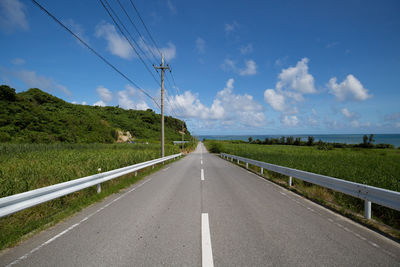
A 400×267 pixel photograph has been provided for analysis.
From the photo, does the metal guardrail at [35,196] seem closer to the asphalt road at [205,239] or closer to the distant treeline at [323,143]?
the asphalt road at [205,239]

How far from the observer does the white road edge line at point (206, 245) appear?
8.03ft

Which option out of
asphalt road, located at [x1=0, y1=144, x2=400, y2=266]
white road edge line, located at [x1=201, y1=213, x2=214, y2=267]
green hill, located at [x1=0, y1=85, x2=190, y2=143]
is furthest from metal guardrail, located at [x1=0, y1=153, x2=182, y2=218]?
green hill, located at [x1=0, y1=85, x2=190, y2=143]

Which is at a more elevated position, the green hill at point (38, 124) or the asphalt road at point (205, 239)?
the green hill at point (38, 124)

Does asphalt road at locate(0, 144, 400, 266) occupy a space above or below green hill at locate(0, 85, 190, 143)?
below

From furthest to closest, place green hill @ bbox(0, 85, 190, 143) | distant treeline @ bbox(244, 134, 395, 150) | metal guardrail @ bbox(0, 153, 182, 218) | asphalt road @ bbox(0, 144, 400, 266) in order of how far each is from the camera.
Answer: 1. distant treeline @ bbox(244, 134, 395, 150)
2. green hill @ bbox(0, 85, 190, 143)
3. metal guardrail @ bbox(0, 153, 182, 218)
4. asphalt road @ bbox(0, 144, 400, 266)

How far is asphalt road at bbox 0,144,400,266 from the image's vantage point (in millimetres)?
2555

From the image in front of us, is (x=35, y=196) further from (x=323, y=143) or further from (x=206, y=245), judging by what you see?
(x=323, y=143)

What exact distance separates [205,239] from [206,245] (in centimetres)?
20

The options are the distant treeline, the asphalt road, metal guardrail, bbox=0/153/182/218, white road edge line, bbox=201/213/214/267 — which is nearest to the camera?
white road edge line, bbox=201/213/214/267

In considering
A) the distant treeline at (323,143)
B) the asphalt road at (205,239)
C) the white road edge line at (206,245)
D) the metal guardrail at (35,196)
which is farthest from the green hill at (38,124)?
Result: the distant treeline at (323,143)

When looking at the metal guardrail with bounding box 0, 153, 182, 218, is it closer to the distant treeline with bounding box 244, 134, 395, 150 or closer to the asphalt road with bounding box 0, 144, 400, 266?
the asphalt road with bounding box 0, 144, 400, 266

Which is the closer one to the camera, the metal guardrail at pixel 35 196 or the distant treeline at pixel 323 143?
the metal guardrail at pixel 35 196

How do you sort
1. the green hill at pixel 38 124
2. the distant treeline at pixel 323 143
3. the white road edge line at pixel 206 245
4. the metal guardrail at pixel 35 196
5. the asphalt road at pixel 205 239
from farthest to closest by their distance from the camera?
the distant treeline at pixel 323 143, the green hill at pixel 38 124, the metal guardrail at pixel 35 196, the asphalt road at pixel 205 239, the white road edge line at pixel 206 245

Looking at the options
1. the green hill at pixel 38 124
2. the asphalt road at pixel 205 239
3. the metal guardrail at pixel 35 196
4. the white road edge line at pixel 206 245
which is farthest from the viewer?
the green hill at pixel 38 124
